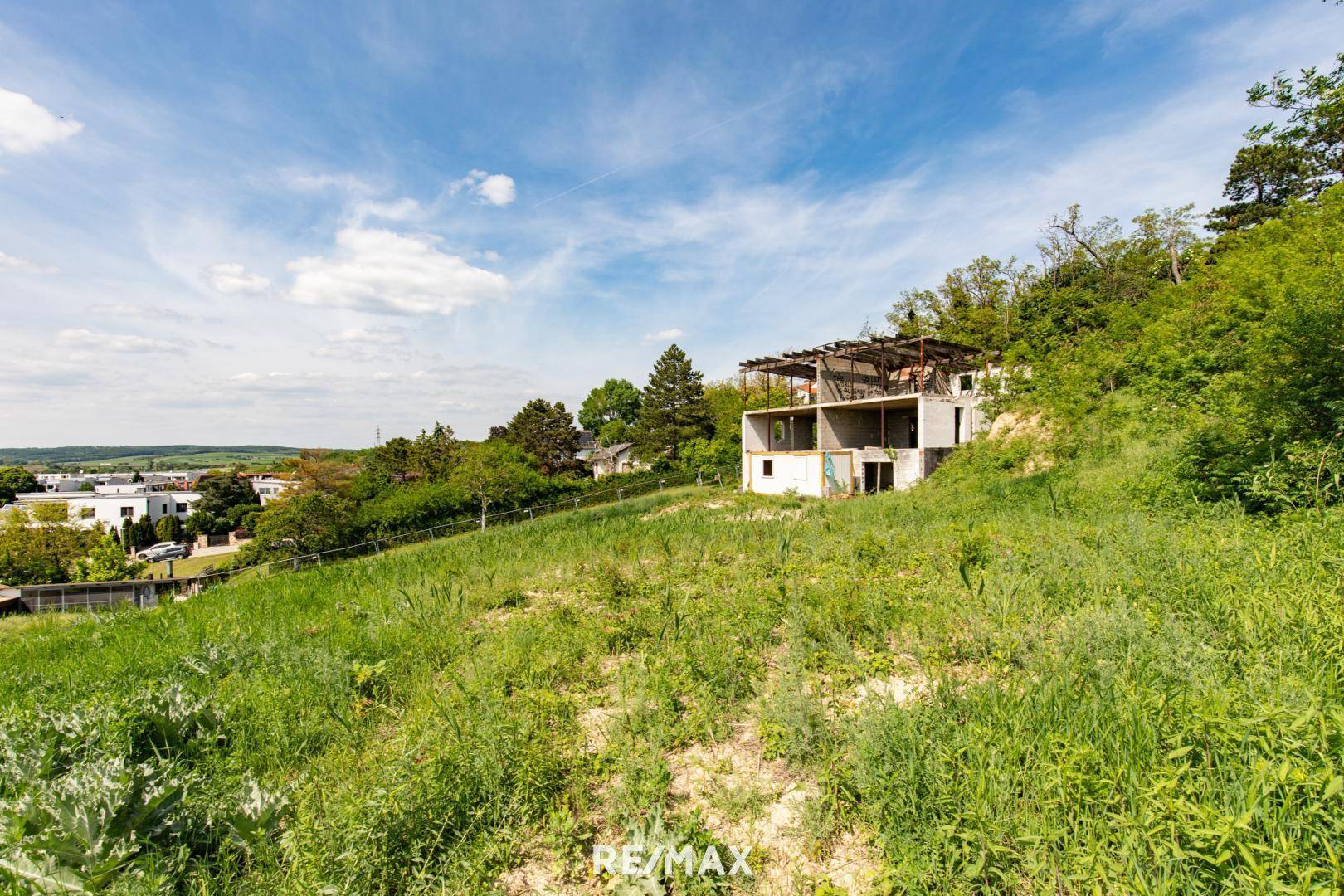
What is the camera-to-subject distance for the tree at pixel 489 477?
101 feet

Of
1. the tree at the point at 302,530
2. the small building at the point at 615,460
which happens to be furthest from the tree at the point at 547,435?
the tree at the point at 302,530

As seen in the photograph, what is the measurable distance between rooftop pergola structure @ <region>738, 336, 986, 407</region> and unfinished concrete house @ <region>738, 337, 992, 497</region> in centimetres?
4

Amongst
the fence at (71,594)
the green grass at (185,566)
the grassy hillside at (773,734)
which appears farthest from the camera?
the green grass at (185,566)

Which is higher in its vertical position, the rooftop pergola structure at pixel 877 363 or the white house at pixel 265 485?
the rooftop pergola structure at pixel 877 363

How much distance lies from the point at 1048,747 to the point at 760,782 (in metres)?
1.37

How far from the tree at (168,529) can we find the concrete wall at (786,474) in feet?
202

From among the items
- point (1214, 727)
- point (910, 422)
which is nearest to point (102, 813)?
point (1214, 727)

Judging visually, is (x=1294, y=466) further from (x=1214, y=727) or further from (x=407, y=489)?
(x=407, y=489)

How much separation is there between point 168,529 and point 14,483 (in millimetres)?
39471

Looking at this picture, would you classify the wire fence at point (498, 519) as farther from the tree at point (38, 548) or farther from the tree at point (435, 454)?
the tree at point (38, 548)

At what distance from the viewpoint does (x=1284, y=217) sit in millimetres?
17922

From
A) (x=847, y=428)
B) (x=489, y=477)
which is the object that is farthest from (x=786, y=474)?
(x=489, y=477)

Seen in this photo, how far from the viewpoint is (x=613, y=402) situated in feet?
247

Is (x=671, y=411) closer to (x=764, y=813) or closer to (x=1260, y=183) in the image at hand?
(x=1260, y=183)
